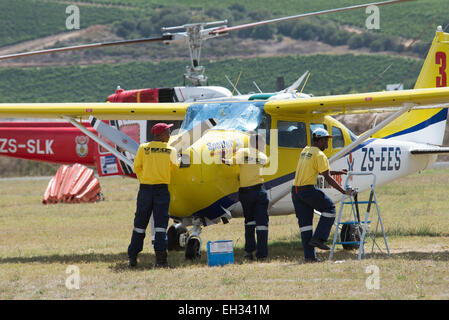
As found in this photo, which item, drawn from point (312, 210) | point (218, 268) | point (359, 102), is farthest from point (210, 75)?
point (218, 268)

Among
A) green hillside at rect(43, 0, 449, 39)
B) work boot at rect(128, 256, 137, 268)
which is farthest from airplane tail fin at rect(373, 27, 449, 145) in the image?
green hillside at rect(43, 0, 449, 39)

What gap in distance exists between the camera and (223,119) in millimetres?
11445

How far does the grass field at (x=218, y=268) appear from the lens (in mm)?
8070

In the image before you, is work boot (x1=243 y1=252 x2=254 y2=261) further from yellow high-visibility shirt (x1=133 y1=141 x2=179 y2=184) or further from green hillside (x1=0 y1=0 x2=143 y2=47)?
green hillside (x1=0 y1=0 x2=143 y2=47)

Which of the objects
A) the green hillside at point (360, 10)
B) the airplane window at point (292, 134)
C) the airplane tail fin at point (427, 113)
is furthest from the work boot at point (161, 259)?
the green hillside at point (360, 10)

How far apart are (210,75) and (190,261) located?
78429mm

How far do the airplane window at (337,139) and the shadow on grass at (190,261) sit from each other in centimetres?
189

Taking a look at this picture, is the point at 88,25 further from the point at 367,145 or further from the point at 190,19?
the point at 367,145

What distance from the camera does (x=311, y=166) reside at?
10.3 meters

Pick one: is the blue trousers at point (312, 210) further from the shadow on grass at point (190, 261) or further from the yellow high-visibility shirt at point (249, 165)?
the yellow high-visibility shirt at point (249, 165)

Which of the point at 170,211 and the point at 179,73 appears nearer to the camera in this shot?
the point at 170,211

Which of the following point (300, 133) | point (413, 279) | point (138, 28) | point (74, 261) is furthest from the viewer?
point (138, 28)
